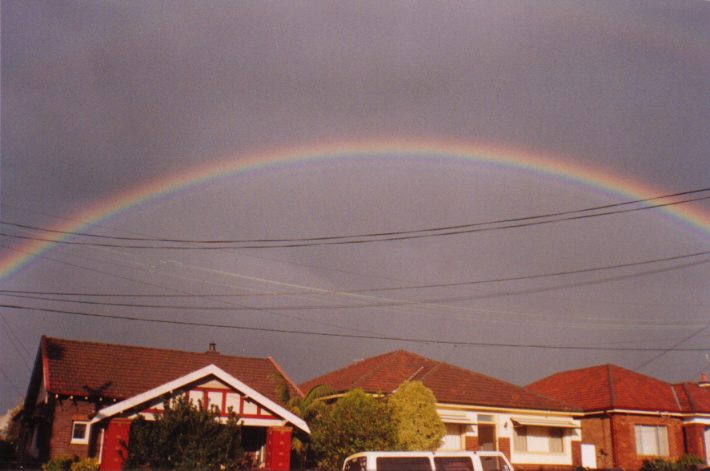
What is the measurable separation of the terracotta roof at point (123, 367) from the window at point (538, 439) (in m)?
11.8

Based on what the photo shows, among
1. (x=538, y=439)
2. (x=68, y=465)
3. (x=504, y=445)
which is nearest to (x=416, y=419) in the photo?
(x=504, y=445)

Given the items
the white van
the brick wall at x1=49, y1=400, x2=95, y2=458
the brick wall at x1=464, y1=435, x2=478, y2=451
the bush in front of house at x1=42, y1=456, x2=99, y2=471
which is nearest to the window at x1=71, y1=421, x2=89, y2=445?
the brick wall at x1=49, y1=400, x2=95, y2=458

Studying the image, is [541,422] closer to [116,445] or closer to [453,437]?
[453,437]

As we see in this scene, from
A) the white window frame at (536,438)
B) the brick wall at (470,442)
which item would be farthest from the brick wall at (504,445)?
the brick wall at (470,442)

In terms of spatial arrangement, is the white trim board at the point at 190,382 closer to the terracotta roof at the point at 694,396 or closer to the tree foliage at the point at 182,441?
the tree foliage at the point at 182,441

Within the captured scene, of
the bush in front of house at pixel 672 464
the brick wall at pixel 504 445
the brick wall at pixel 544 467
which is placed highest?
the brick wall at pixel 504 445

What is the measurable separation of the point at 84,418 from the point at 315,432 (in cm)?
967

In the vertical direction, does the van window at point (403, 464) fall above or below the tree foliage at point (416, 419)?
below

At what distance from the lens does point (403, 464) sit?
57.5ft

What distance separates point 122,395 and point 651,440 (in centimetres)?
2788

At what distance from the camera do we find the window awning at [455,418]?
101ft

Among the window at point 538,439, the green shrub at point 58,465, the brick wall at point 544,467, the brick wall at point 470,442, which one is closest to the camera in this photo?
the green shrub at point 58,465

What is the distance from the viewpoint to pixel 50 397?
89.8 ft

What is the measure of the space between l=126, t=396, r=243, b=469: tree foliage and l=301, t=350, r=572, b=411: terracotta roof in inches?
417
